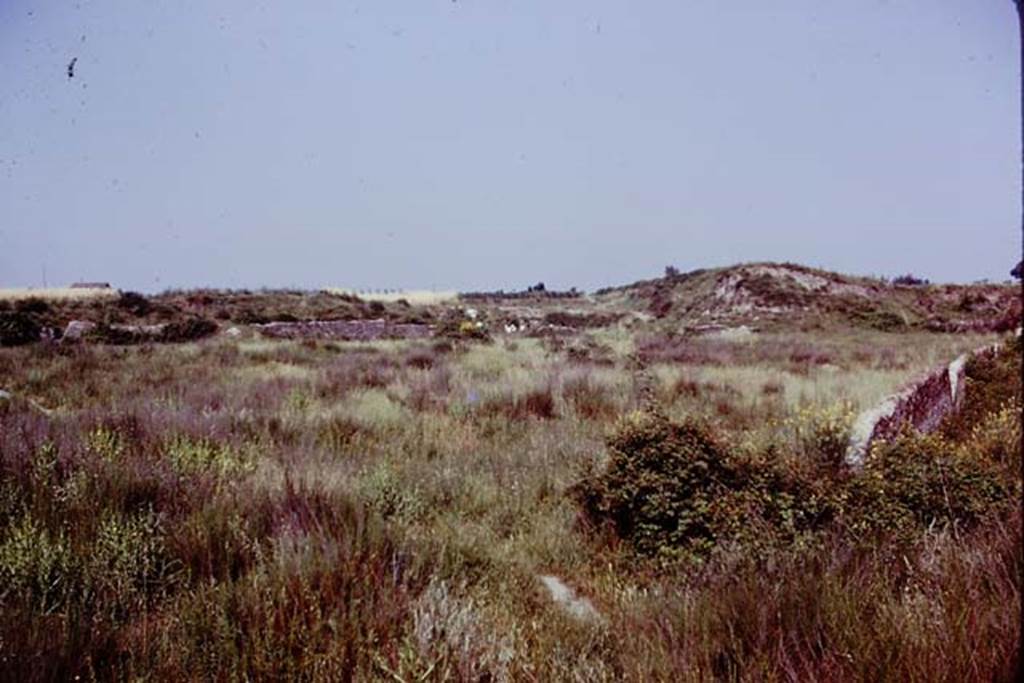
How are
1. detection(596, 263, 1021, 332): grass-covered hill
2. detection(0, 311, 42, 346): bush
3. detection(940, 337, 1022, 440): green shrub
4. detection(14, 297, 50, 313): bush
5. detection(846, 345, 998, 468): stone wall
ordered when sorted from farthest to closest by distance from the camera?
detection(596, 263, 1021, 332): grass-covered hill < detection(14, 297, 50, 313): bush < detection(0, 311, 42, 346): bush < detection(940, 337, 1022, 440): green shrub < detection(846, 345, 998, 468): stone wall

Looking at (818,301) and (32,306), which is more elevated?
(818,301)

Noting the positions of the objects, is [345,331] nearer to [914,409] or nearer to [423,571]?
[914,409]

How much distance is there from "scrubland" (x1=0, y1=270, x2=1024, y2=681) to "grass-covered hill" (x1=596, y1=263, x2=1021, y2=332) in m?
33.2

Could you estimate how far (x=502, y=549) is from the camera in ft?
14.3

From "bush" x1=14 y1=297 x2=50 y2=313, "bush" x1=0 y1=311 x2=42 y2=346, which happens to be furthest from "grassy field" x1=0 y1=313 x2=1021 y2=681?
"bush" x1=14 y1=297 x2=50 y2=313

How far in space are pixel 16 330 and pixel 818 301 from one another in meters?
44.9

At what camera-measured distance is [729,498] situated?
14.6ft

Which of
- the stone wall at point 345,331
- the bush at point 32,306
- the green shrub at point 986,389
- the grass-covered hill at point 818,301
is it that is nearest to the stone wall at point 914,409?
the green shrub at point 986,389

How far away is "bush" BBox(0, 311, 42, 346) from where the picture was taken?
22809 millimetres

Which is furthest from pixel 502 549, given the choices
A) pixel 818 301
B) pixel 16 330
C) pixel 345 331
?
pixel 818 301

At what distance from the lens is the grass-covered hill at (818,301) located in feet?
127

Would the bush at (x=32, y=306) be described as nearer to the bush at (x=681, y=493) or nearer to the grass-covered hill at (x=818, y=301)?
the grass-covered hill at (x=818, y=301)

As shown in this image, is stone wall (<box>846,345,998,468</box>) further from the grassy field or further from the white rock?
the white rock

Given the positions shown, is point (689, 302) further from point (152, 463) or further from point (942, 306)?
point (152, 463)
